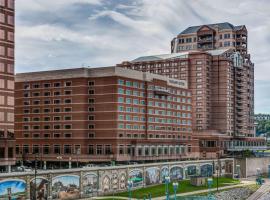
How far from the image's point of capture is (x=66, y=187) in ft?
339

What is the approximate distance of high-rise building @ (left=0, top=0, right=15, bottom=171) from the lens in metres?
105

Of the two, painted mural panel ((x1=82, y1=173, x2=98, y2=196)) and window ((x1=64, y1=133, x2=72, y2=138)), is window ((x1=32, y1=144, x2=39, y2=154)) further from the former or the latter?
painted mural panel ((x1=82, y1=173, x2=98, y2=196))

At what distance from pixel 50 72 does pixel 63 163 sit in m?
29.9

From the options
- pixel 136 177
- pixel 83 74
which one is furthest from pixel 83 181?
pixel 83 74

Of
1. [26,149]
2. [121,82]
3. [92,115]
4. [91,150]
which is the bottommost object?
[26,149]

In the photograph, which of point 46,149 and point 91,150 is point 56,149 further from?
point 91,150

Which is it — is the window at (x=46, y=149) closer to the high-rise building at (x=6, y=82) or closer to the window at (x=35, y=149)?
the window at (x=35, y=149)

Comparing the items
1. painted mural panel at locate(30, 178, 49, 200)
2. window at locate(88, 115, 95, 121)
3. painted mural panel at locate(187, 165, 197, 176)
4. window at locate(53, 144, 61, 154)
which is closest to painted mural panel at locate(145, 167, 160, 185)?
painted mural panel at locate(187, 165, 197, 176)

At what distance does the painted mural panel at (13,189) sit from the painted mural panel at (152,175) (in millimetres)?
46673

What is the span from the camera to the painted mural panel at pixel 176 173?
148 m

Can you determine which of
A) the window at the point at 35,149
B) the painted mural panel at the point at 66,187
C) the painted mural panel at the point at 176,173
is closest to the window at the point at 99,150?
the window at the point at 35,149

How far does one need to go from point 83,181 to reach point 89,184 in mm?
2562

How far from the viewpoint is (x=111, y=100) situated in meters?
150

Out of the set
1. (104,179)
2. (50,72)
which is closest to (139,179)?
(104,179)
